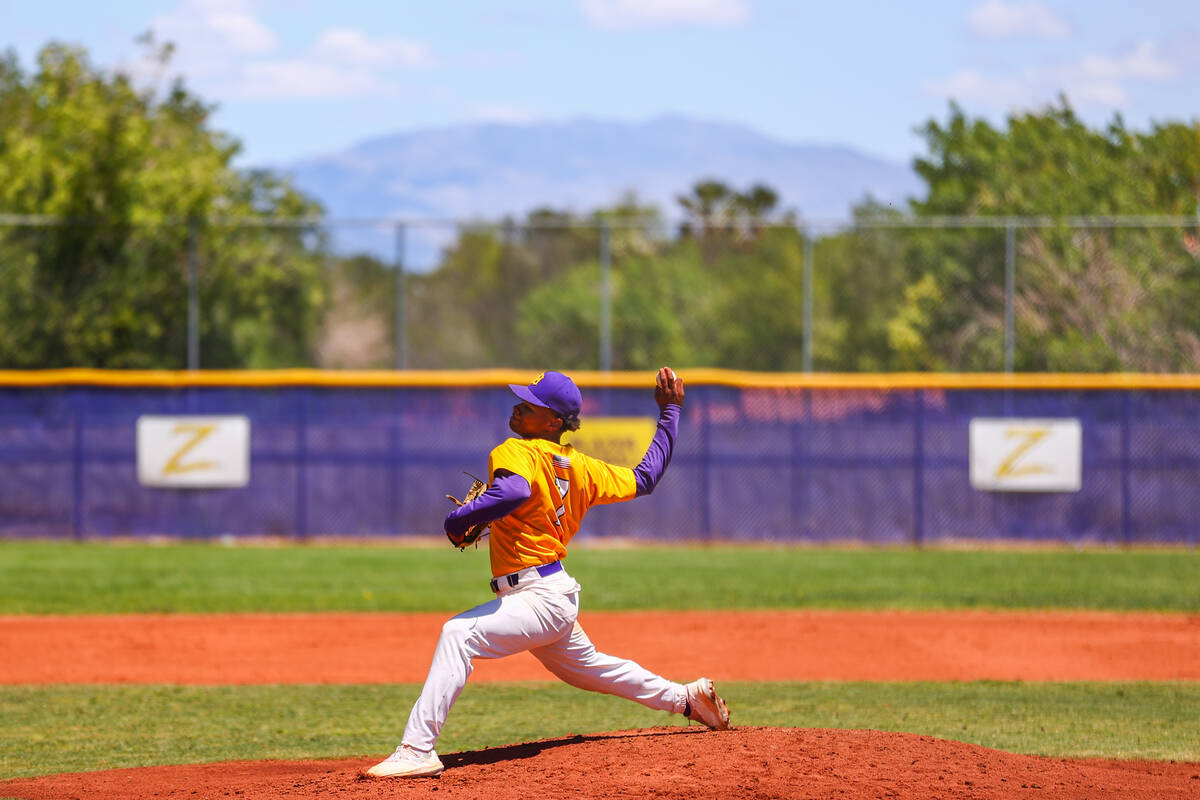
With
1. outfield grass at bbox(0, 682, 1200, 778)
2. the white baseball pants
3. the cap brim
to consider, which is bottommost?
outfield grass at bbox(0, 682, 1200, 778)

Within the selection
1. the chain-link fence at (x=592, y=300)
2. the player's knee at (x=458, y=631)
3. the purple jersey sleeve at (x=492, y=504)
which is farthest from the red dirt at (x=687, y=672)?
the chain-link fence at (x=592, y=300)

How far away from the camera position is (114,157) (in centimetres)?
2300

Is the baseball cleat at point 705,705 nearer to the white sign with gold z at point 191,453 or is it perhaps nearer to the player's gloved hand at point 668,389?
the player's gloved hand at point 668,389

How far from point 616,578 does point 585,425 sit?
2.96 m

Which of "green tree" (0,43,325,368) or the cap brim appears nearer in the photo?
the cap brim

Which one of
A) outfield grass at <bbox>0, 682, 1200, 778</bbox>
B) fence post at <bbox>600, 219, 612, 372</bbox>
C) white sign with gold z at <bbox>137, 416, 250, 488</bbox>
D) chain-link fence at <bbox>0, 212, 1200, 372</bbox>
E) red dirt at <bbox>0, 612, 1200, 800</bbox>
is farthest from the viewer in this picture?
chain-link fence at <bbox>0, 212, 1200, 372</bbox>

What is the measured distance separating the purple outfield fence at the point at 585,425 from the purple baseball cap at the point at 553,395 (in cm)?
1149

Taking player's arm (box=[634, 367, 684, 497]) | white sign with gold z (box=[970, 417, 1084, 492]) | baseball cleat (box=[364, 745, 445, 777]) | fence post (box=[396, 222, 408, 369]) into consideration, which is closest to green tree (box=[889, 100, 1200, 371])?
white sign with gold z (box=[970, 417, 1084, 492])

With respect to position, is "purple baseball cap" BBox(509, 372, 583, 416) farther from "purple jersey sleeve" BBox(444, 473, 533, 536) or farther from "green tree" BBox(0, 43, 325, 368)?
"green tree" BBox(0, 43, 325, 368)

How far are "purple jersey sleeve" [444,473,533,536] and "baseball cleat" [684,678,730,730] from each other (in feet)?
4.14

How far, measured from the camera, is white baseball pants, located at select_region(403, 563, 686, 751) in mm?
5578

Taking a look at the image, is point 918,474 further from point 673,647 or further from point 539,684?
point 539,684

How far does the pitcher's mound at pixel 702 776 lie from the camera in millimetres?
5363

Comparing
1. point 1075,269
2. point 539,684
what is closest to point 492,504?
point 539,684
